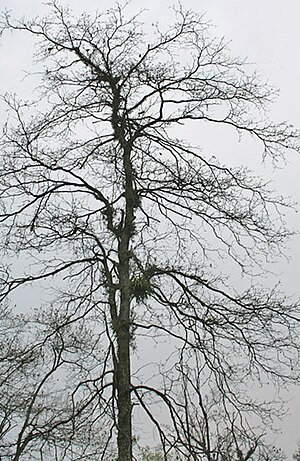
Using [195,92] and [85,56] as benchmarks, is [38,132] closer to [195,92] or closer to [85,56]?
[85,56]

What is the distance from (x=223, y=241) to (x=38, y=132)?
2549mm

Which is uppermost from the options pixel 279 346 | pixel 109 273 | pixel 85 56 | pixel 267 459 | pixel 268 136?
pixel 85 56

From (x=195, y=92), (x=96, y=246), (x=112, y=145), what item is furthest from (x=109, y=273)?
(x=195, y=92)

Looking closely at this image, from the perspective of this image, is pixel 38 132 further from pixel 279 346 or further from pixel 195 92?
pixel 279 346

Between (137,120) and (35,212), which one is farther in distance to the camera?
(137,120)

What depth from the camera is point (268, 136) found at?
7.79 m

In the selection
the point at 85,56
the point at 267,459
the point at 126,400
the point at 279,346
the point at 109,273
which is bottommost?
the point at 267,459

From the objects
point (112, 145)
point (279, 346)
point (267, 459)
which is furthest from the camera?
point (112, 145)

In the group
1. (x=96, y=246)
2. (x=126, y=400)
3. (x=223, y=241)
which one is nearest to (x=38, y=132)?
(x=96, y=246)

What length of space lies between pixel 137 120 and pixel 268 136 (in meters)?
1.61

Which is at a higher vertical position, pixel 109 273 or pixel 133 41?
pixel 133 41

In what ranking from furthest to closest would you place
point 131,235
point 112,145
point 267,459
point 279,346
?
point 112,145, point 131,235, point 279,346, point 267,459

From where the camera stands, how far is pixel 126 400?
6492 mm

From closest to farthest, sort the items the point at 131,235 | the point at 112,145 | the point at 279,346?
the point at 279,346, the point at 131,235, the point at 112,145
